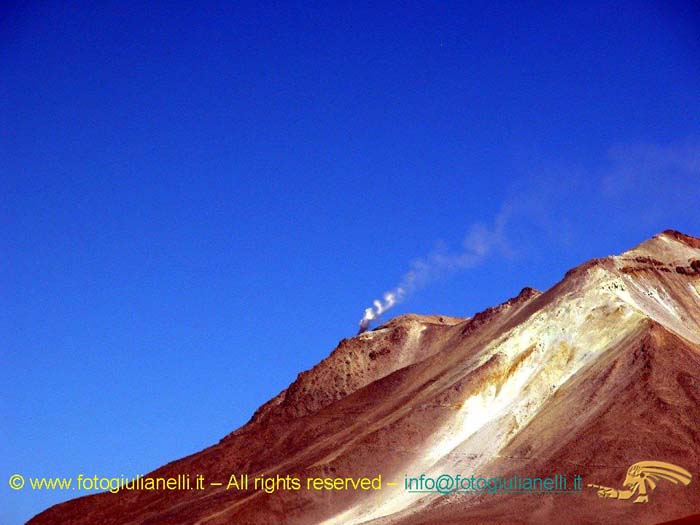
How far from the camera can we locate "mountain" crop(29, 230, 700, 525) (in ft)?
146

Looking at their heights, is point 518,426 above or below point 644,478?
above

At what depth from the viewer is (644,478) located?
42500 mm

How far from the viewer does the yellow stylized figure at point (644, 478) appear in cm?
4194

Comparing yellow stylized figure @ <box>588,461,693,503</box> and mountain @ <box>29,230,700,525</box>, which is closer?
yellow stylized figure @ <box>588,461,693,503</box>

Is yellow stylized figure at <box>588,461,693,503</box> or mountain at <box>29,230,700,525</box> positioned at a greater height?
mountain at <box>29,230,700,525</box>

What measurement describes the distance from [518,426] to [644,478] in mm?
11395

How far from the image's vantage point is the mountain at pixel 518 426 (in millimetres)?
44531

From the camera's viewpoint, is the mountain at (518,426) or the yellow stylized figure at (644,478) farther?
the mountain at (518,426)

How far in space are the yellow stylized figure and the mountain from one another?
36 centimetres

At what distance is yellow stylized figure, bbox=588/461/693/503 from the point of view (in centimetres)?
4194

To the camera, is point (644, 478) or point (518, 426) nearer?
point (644, 478)

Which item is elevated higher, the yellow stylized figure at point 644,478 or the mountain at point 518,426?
the mountain at point 518,426

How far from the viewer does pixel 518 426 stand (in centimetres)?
5334

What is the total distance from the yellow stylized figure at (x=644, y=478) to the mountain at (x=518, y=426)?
14.1 inches
